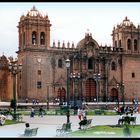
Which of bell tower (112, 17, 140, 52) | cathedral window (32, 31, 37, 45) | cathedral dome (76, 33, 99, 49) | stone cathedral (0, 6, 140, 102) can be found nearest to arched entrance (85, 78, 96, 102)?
stone cathedral (0, 6, 140, 102)

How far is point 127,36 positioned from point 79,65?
775 centimetres

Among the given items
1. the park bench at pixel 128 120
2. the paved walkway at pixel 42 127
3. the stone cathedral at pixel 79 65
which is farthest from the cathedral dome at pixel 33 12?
the park bench at pixel 128 120

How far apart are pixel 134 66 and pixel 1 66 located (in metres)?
16.5

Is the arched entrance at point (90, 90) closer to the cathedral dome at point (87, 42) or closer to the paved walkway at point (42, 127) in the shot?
the cathedral dome at point (87, 42)

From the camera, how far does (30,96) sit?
53.2 m

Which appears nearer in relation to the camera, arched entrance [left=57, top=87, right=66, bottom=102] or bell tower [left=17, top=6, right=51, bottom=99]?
bell tower [left=17, top=6, right=51, bottom=99]

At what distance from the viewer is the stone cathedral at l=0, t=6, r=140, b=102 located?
53875mm

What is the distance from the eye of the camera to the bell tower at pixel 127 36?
60531mm

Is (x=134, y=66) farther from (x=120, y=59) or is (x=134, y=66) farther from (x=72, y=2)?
(x=72, y=2)

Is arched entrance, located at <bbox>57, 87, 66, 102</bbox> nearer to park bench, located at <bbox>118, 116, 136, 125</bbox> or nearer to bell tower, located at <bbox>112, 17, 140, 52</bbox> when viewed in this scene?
bell tower, located at <bbox>112, 17, 140, 52</bbox>

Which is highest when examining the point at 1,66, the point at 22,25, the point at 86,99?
the point at 22,25

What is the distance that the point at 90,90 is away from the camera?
57781 millimetres

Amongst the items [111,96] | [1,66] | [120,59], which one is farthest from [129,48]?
[1,66]

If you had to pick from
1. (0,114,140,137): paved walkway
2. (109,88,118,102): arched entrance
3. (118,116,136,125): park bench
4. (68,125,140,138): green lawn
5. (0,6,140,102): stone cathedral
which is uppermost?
(0,6,140,102): stone cathedral
